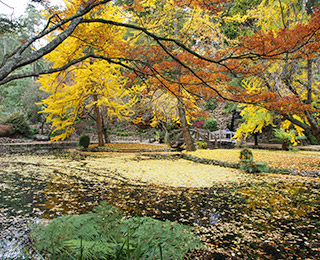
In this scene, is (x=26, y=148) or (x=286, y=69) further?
(x=26, y=148)

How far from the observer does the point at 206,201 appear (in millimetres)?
4766

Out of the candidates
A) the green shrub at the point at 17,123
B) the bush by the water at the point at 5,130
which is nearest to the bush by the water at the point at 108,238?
the bush by the water at the point at 5,130

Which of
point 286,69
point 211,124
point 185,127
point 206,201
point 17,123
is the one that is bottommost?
point 206,201

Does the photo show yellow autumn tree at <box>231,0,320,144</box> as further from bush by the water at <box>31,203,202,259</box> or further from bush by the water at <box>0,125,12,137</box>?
bush by the water at <box>0,125,12,137</box>

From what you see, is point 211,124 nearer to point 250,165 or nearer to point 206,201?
point 250,165

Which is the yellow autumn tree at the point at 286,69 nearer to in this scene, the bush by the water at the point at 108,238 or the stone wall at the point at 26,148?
the bush by the water at the point at 108,238

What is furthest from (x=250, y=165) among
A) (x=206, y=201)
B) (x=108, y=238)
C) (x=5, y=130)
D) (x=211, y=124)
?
(x=5, y=130)

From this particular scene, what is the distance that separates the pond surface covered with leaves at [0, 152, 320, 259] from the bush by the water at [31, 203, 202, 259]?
3.42ft

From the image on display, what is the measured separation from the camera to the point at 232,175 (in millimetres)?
7363

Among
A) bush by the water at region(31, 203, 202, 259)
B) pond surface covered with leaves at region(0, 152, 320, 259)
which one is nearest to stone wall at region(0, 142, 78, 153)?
pond surface covered with leaves at region(0, 152, 320, 259)

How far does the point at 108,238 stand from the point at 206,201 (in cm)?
316

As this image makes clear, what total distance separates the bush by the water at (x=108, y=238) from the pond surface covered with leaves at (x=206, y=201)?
104 cm

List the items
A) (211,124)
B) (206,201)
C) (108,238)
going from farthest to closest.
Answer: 1. (211,124)
2. (206,201)
3. (108,238)

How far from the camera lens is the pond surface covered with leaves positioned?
3.03 meters
